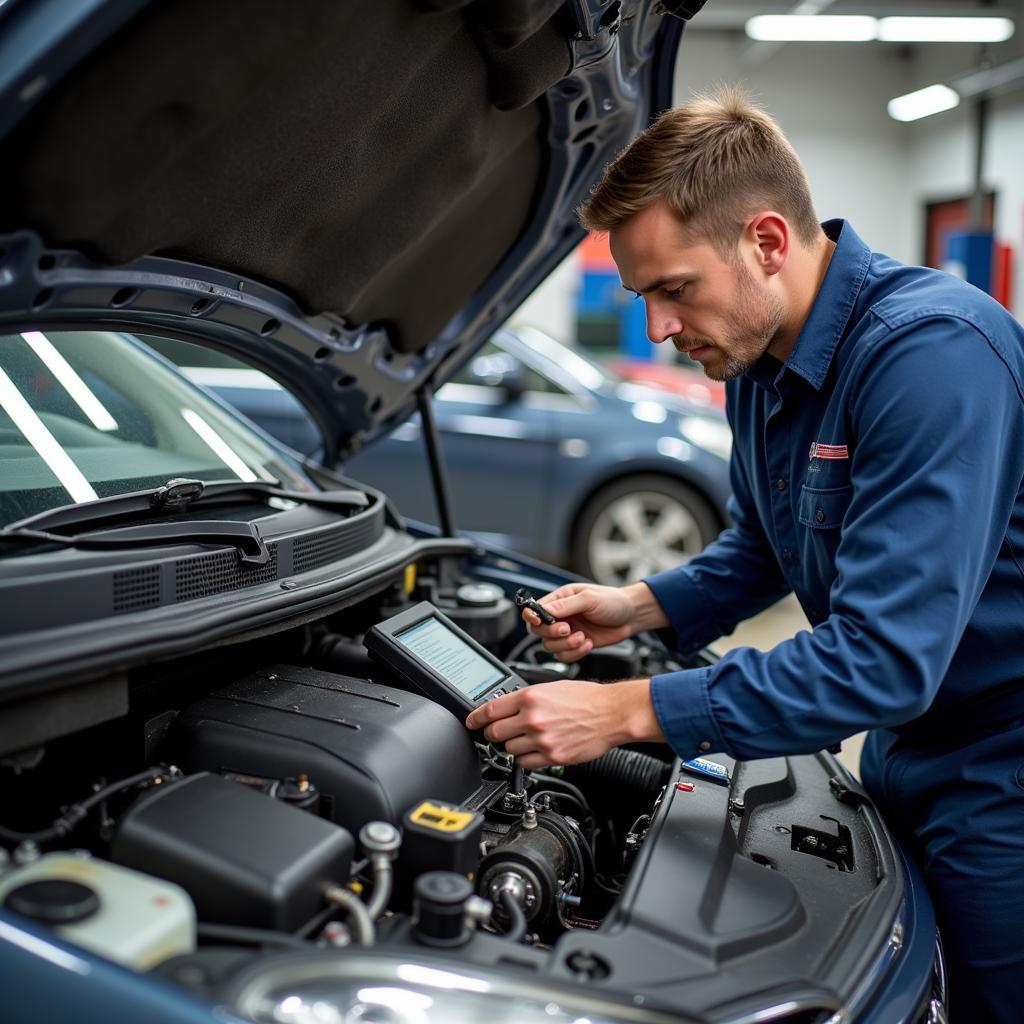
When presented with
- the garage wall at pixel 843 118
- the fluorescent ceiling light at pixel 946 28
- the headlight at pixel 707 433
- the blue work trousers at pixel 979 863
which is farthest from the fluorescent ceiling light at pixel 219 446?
the garage wall at pixel 843 118

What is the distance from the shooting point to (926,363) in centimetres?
155

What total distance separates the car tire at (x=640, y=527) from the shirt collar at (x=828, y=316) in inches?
142

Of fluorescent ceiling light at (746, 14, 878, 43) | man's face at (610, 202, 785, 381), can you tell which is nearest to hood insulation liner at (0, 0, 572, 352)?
man's face at (610, 202, 785, 381)

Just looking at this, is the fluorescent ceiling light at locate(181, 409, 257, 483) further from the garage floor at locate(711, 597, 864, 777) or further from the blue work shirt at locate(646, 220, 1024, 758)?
→ the garage floor at locate(711, 597, 864, 777)

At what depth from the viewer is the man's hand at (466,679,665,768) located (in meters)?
1.58

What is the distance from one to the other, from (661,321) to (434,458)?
1168 mm

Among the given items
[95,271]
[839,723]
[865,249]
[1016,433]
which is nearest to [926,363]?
[1016,433]

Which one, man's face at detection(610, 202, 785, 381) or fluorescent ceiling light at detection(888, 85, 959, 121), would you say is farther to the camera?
fluorescent ceiling light at detection(888, 85, 959, 121)

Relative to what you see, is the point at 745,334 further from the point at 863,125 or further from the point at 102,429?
the point at 863,125

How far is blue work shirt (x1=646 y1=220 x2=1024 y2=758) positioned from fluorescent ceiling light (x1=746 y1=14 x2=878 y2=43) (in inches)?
326

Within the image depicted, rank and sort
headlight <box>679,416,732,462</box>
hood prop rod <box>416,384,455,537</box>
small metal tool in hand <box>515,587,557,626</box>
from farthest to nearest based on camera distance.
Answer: headlight <box>679,416,732,462</box> → hood prop rod <box>416,384,455,537</box> → small metal tool in hand <box>515,587,557,626</box>

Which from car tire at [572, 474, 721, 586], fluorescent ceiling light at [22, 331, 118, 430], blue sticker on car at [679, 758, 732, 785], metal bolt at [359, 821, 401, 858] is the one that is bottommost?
car tire at [572, 474, 721, 586]

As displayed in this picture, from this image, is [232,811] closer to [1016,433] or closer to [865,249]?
[1016,433]

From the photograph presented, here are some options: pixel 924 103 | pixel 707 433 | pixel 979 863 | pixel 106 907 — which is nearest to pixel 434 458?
pixel 979 863
